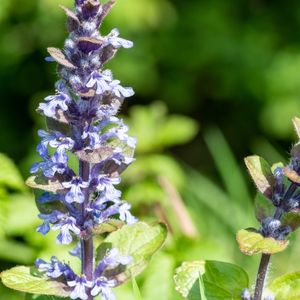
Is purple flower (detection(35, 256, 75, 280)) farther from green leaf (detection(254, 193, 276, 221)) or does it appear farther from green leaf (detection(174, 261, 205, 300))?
green leaf (detection(254, 193, 276, 221))

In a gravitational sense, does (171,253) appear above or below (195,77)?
below

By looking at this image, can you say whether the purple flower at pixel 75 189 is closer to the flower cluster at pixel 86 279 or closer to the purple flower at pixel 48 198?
the purple flower at pixel 48 198

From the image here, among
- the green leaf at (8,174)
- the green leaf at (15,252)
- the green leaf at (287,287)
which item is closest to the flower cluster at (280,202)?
the green leaf at (287,287)

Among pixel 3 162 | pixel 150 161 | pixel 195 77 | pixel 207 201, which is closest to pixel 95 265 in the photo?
pixel 3 162

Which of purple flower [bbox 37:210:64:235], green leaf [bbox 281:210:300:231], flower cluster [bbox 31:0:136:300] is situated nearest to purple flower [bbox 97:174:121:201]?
flower cluster [bbox 31:0:136:300]

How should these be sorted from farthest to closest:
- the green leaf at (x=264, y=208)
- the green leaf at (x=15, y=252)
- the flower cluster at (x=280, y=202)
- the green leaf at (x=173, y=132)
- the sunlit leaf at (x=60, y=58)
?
1. the green leaf at (x=173, y=132)
2. the green leaf at (x=15, y=252)
3. the green leaf at (x=264, y=208)
4. the flower cluster at (x=280, y=202)
5. the sunlit leaf at (x=60, y=58)

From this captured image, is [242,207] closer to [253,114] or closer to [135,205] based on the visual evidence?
[135,205]
